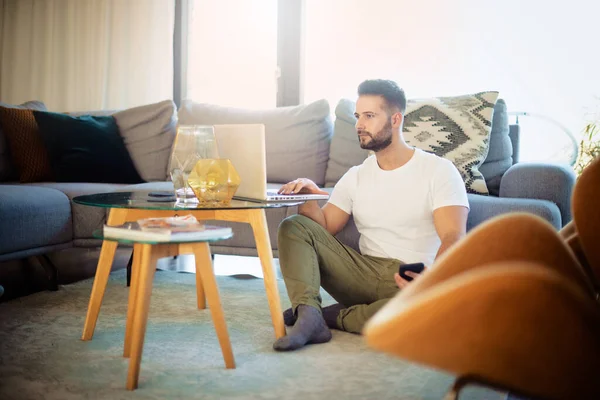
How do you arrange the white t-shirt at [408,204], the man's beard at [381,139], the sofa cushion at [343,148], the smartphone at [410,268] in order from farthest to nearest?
the sofa cushion at [343,148] < the man's beard at [381,139] < the white t-shirt at [408,204] < the smartphone at [410,268]

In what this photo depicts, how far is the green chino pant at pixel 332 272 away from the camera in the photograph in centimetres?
211

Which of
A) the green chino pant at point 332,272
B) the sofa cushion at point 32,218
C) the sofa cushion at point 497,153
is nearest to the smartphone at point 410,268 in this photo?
the green chino pant at point 332,272

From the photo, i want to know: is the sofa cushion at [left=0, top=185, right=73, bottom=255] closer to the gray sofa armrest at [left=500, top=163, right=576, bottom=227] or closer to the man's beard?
the man's beard

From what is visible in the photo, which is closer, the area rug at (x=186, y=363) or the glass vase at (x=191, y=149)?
the area rug at (x=186, y=363)

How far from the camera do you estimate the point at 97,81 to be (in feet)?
16.9

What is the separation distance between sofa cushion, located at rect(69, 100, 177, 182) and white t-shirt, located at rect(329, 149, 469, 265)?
5.69ft

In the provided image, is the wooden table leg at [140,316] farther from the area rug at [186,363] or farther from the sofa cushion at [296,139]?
the sofa cushion at [296,139]

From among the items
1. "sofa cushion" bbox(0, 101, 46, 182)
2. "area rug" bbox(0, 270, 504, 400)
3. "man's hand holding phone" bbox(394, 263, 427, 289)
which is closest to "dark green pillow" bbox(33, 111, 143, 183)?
"sofa cushion" bbox(0, 101, 46, 182)

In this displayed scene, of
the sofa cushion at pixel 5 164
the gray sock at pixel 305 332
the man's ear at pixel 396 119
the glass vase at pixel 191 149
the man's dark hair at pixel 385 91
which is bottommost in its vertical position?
the gray sock at pixel 305 332

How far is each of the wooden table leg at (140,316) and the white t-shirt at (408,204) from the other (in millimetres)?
895

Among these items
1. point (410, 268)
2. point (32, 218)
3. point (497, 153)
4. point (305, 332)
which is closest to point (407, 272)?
point (410, 268)

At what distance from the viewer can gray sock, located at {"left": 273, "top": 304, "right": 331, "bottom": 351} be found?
1948mm

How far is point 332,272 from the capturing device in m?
2.22

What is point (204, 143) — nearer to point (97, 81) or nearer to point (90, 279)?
point (90, 279)
